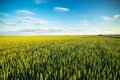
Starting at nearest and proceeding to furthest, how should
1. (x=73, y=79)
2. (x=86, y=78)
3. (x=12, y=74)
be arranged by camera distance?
(x=73, y=79) < (x=86, y=78) < (x=12, y=74)

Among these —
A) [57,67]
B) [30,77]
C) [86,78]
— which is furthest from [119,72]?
[30,77]

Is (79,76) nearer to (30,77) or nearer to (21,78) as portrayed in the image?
(30,77)

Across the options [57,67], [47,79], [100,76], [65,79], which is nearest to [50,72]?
[47,79]

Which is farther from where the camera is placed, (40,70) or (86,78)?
(40,70)

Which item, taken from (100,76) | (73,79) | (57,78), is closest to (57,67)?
(57,78)

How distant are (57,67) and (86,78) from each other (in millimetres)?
904

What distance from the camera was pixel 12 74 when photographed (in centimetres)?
288

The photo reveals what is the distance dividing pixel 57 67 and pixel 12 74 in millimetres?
1123

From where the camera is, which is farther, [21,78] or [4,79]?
[21,78]

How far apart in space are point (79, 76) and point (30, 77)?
107cm

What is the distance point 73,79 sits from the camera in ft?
8.09

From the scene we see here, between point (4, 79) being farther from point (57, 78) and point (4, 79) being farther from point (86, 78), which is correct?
point (86, 78)

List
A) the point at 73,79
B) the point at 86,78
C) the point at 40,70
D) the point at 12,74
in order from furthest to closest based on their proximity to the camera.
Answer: the point at 40,70 < the point at 12,74 < the point at 86,78 < the point at 73,79

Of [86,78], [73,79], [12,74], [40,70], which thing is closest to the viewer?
[73,79]
